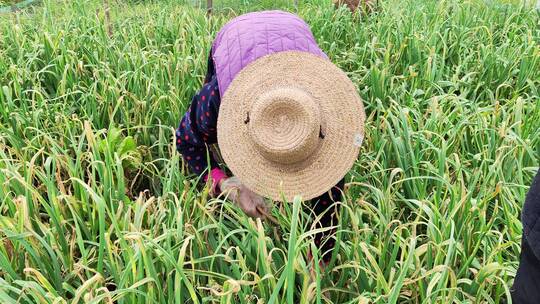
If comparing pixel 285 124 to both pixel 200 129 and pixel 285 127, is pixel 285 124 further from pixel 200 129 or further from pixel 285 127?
pixel 200 129

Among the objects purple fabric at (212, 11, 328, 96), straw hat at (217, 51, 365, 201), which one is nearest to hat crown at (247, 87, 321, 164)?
straw hat at (217, 51, 365, 201)

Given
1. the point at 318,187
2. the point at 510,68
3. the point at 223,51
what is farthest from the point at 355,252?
the point at 510,68

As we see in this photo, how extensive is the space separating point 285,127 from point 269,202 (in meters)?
0.37

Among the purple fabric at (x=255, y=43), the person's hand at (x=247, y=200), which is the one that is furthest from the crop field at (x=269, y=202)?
the purple fabric at (x=255, y=43)

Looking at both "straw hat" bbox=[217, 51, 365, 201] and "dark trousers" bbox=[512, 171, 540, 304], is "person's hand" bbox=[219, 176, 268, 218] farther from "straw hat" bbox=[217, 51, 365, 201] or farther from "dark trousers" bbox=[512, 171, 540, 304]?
"dark trousers" bbox=[512, 171, 540, 304]

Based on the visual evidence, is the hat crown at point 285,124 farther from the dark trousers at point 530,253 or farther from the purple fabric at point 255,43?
the dark trousers at point 530,253

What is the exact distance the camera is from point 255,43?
55.9 inches

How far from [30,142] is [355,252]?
1197 millimetres

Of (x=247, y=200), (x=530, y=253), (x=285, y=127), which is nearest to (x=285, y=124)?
(x=285, y=127)

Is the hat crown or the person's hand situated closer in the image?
the hat crown

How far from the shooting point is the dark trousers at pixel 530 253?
779 mm

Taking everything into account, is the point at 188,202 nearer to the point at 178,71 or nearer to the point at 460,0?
the point at 178,71

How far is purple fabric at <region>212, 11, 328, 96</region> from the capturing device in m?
1.39

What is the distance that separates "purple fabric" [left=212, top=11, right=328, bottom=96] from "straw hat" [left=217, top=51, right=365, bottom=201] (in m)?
0.15
